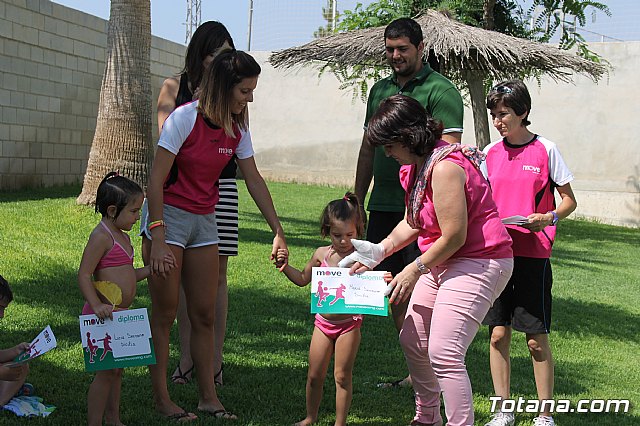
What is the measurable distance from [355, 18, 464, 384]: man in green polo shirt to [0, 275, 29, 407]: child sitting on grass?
218 cm

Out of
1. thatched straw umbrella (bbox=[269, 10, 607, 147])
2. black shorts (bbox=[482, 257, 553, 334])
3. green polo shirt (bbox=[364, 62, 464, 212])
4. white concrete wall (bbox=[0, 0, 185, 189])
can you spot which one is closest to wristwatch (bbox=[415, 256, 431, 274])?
black shorts (bbox=[482, 257, 553, 334])

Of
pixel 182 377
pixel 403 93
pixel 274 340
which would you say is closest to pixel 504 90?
pixel 403 93

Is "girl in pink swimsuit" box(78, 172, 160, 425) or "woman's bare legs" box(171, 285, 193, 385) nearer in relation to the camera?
"girl in pink swimsuit" box(78, 172, 160, 425)

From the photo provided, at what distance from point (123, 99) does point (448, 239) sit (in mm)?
9579

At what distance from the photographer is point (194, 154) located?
4.44 m

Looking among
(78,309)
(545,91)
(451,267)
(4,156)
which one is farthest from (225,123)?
(545,91)

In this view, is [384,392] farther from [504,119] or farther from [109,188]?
[109,188]

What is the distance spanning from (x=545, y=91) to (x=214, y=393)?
652 inches

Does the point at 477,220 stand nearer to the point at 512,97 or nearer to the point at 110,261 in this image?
the point at 512,97

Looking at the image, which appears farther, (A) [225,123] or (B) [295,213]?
(B) [295,213]

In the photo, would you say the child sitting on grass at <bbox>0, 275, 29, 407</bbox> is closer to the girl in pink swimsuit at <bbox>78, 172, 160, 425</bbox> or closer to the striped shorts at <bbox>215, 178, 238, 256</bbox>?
the girl in pink swimsuit at <bbox>78, 172, 160, 425</bbox>

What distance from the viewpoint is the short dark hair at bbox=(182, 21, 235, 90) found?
4.78 m

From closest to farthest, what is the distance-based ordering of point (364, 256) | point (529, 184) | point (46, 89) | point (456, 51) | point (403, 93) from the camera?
point (364, 256), point (529, 184), point (403, 93), point (456, 51), point (46, 89)

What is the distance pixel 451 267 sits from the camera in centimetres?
405
